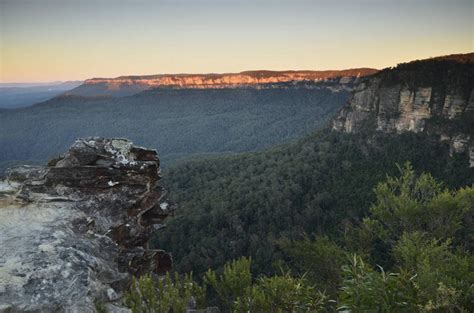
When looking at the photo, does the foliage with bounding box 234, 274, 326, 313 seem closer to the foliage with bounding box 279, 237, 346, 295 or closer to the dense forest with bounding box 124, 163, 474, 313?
the dense forest with bounding box 124, 163, 474, 313

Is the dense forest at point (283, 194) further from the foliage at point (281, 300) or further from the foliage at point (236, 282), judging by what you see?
the foliage at point (281, 300)

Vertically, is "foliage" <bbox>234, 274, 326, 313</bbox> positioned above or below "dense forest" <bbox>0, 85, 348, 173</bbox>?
above

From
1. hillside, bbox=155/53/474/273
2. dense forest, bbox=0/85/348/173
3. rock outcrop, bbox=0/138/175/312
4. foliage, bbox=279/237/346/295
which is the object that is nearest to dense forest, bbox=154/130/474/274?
hillside, bbox=155/53/474/273

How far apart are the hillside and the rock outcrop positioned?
28240 millimetres

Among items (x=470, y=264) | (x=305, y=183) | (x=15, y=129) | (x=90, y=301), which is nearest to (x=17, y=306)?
(x=90, y=301)

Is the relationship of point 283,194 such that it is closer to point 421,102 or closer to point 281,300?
point 421,102

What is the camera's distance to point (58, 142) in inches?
7160

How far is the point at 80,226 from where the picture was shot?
8.32m

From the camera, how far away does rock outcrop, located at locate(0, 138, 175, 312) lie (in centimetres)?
669

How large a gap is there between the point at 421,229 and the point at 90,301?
15.8m

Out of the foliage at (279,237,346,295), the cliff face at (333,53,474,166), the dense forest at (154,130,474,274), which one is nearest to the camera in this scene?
the foliage at (279,237,346,295)

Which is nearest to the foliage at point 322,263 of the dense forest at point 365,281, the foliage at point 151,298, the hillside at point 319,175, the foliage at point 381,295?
the dense forest at point 365,281

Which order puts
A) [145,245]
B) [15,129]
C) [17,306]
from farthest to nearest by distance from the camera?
1. [15,129]
2. [145,245]
3. [17,306]

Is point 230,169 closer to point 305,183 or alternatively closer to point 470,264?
point 305,183
